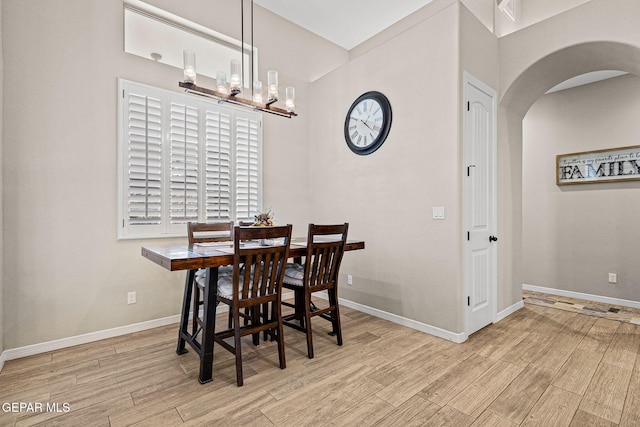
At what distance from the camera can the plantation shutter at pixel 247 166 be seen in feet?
12.4

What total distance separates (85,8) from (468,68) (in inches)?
139

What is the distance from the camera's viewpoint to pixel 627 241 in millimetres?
3947

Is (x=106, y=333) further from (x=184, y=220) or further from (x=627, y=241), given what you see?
(x=627, y=241)

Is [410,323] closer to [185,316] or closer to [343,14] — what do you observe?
[185,316]

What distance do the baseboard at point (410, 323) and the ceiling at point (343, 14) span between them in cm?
388

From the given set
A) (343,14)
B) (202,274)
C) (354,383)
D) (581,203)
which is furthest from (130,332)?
(581,203)

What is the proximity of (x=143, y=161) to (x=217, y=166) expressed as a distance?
→ 759 millimetres

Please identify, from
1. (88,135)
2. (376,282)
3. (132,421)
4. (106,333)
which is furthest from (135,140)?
(376,282)

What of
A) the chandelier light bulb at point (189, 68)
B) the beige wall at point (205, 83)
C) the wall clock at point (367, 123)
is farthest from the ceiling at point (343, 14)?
the chandelier light bulb at point (189, 68)

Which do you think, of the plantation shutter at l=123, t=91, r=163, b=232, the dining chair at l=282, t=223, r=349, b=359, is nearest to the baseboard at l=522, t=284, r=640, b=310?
the dining chair at l=282, t=223, r=349, b=359

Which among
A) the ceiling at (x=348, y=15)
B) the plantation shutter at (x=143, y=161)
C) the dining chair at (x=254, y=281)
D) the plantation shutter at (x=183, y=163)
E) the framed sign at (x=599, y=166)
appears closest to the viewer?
the dining chair at (x=254, y=281)

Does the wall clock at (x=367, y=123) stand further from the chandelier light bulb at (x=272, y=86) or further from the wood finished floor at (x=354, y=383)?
the wood finished floor at (x=354, y=383)

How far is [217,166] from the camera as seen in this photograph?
3588 millimetres

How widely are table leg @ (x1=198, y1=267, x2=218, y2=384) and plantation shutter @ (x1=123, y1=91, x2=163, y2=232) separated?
1.39 metres
